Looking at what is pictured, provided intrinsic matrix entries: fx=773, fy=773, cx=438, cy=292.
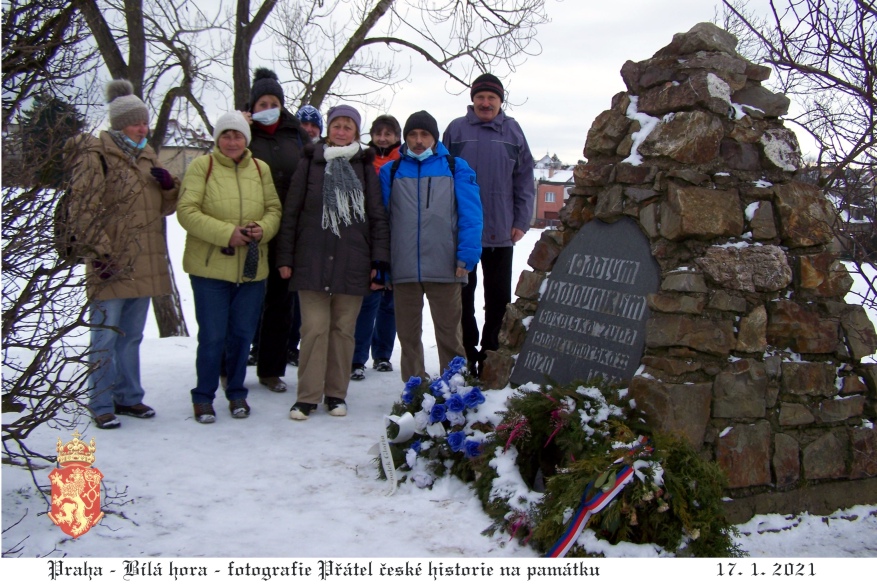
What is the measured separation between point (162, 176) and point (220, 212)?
404 mm

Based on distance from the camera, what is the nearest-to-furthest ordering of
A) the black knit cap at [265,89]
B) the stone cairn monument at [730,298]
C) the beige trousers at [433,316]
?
the stone cairn monument at [730,298] → the beige trousers at [433,316] → the black knit cap at [265,89]

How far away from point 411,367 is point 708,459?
2250mm

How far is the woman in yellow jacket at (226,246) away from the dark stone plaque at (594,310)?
67.7 inches

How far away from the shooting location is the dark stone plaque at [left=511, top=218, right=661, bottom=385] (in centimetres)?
375

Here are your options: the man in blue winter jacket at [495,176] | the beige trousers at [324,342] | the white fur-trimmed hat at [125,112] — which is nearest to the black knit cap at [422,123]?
the man in blue winter jacket at [495,176]

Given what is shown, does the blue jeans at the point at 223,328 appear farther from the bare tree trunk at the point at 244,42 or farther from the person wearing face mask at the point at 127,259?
the bare tree trunk at the point at 244,42

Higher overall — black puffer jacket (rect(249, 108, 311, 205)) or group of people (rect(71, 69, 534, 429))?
black puffer jacket (rect(249, 108, 311, 205))

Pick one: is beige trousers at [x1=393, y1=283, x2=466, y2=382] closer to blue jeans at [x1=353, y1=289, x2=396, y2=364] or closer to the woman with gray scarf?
the woman with gray scarf

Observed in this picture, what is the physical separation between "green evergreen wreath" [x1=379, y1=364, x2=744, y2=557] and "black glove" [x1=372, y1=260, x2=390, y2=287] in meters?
0.95

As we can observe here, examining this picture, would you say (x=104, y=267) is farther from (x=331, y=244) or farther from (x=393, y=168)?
(x=393, y=168)

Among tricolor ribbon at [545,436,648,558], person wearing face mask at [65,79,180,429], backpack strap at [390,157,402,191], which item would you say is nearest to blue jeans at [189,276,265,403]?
Answer: person wearing face mask at [65,79,180,429]

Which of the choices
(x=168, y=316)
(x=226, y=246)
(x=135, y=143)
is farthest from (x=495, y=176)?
(x=168, y=316)

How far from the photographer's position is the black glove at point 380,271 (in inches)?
190

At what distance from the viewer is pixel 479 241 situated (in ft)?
15.8
